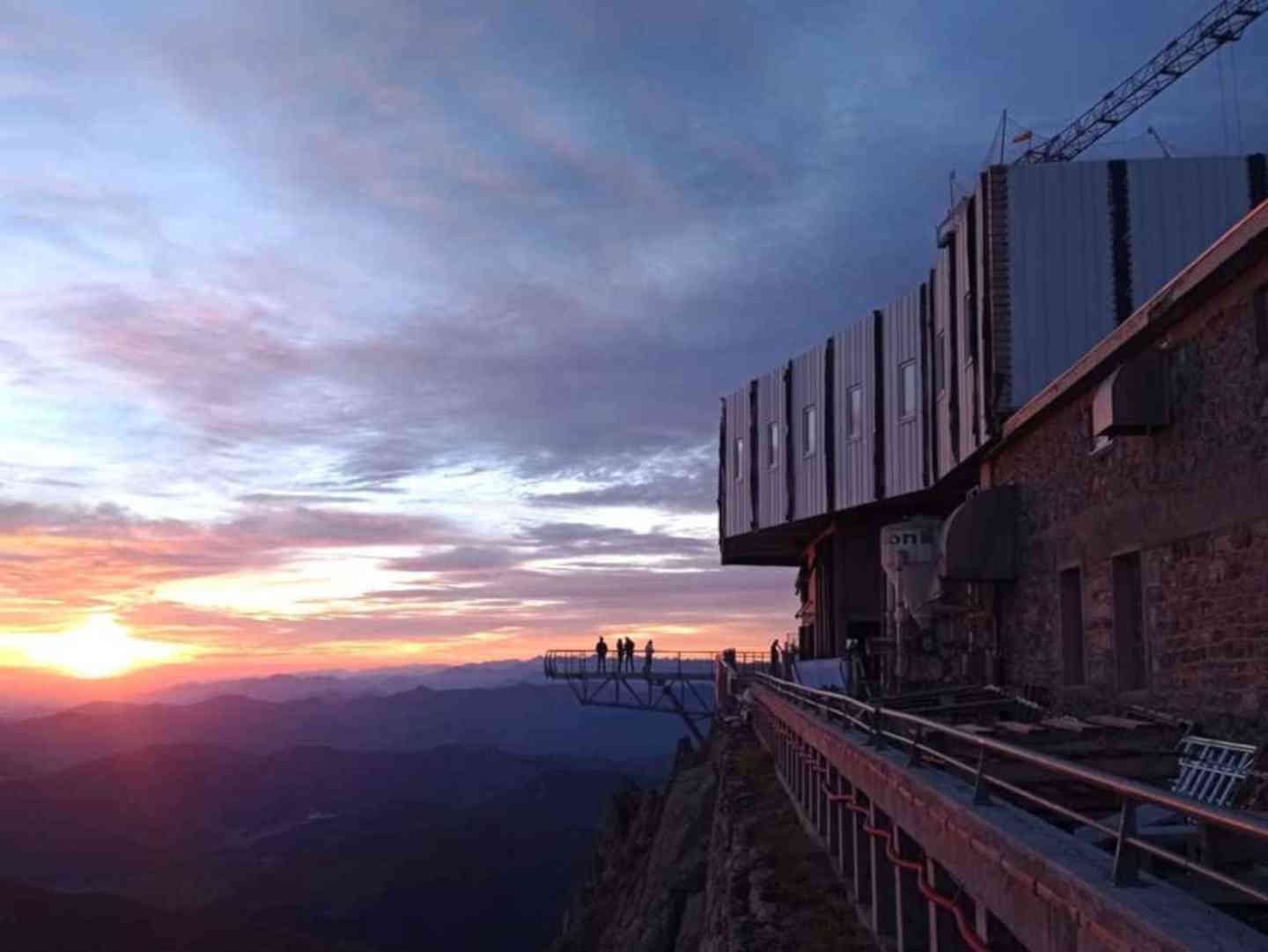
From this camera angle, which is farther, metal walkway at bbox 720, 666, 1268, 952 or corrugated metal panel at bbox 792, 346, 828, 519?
corrugated metal panel at bbox 792, 346, 828, 519

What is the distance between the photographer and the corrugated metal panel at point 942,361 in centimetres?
2342

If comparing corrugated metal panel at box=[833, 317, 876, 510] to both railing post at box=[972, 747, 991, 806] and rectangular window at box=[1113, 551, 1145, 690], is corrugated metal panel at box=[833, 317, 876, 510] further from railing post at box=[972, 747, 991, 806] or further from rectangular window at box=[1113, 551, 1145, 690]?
railing post at box=[972, 747, 991, 806]

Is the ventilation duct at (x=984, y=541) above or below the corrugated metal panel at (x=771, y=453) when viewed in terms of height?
below

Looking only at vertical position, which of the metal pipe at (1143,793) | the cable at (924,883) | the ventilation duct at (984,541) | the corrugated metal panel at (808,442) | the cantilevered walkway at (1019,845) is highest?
the corrugated metal panel at (808,442)

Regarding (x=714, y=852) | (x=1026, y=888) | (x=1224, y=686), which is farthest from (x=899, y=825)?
(x=714, y=852)

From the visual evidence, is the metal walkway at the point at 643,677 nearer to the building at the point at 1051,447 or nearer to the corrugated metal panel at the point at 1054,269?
the building at the point at 1051,447

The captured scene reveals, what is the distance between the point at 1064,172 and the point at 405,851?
102 meters

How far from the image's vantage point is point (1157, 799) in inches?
158

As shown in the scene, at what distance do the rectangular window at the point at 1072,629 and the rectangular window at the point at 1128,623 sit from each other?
1714 mm

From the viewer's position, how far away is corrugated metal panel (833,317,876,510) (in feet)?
96.9

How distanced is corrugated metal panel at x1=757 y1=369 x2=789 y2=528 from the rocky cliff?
6408 millimetres

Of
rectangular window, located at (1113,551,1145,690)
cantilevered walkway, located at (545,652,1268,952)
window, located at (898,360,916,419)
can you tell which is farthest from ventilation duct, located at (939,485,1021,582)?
window, located at (898,360,916,419)

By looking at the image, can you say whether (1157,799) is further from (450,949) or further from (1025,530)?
(450,949)

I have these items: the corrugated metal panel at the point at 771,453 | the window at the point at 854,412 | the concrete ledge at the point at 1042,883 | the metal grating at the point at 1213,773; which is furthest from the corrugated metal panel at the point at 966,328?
the concrete ledge at the point at 1042,883
